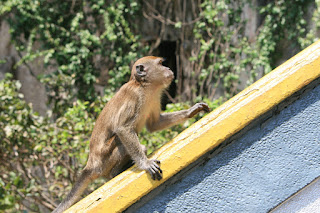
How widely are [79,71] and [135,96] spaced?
3.84m

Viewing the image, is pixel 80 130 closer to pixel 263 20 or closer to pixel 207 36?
pixel 207 36

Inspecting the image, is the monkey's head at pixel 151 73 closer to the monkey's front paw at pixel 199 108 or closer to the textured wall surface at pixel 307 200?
the monkey's front paw at pixel 199 108

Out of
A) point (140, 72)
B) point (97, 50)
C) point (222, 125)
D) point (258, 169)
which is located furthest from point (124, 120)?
point (97, 50)

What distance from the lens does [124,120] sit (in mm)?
3424

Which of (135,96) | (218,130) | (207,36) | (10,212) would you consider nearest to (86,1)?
(207,36)

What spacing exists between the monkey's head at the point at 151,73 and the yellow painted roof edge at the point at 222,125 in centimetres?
163

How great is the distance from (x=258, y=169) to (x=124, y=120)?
5.06ft

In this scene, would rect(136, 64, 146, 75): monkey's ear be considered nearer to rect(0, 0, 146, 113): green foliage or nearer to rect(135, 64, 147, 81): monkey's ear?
rect(135, 64, 147, 81): monkey's ear

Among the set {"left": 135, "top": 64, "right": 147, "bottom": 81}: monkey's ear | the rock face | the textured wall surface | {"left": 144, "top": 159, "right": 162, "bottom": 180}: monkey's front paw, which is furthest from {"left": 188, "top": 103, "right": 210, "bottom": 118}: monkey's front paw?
the rock face

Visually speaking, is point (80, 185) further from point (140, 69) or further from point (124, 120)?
point (140, 69)

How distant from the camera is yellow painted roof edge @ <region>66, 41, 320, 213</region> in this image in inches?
83.2

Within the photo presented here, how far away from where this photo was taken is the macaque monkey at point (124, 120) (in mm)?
3447

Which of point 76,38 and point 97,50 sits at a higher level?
point 76,38

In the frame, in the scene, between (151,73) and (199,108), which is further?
(151,73)
